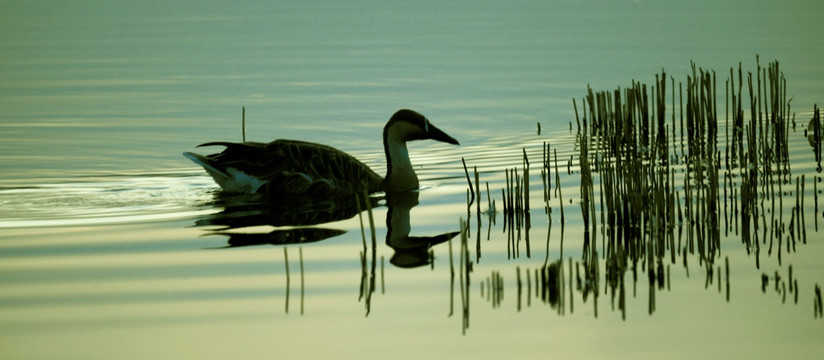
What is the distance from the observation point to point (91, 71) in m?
24.3

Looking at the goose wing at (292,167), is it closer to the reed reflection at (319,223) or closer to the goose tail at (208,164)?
the goose tail at (208,164)

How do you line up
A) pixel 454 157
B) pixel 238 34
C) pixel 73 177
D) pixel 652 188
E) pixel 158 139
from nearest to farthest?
pixel 652 188 → pixel 73 177 → pixel 454 157 → pixel 158 139 → pixel 238 34

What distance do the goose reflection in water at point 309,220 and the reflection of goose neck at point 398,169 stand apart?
0.36ft

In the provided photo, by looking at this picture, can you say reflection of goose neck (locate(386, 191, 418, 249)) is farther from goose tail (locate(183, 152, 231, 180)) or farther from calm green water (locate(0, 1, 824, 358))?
goose tail (locate(183, 152, 231, 180))

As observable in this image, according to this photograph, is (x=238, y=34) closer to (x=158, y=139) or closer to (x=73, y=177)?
(x=158, y=139)

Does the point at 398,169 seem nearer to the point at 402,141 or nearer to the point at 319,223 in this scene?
the point at 402,141

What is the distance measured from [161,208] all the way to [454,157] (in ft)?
15.1

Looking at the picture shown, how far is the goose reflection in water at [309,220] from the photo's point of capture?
10.3 metres

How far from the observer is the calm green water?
762 cm

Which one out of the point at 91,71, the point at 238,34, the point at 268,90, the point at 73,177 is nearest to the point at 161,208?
the point at 73,177

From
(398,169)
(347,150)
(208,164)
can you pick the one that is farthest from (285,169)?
(347,150)

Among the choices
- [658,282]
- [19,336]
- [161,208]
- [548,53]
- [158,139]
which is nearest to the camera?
[19,336]

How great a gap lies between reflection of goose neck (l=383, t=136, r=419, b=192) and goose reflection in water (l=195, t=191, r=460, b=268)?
4.3 inches

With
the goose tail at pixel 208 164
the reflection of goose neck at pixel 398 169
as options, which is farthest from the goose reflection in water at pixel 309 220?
the goose tail at pixel 208 164
